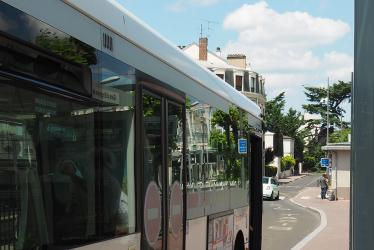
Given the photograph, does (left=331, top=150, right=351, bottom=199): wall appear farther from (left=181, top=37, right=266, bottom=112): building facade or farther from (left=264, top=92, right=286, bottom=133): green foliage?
(left=264, top=92, right=286, bottom=133): green foliage

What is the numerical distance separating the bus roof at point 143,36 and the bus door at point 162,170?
1.14 feet

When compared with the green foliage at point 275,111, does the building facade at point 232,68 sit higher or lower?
higher

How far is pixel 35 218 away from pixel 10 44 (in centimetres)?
84

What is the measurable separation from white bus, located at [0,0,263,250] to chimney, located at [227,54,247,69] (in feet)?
257

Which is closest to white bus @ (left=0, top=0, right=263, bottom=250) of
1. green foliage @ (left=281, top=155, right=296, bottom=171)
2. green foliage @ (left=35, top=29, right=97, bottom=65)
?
green foliage @ (left=35, top=29, right=97, bottom=65)

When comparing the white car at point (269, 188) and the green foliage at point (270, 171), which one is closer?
the white car at point (269, 188)

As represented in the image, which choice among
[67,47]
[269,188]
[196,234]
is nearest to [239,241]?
[196,234]

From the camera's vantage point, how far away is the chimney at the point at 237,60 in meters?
83.9

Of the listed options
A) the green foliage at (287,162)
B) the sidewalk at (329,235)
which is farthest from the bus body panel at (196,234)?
the green foliage at (287,162)

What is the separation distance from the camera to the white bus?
9.32ft

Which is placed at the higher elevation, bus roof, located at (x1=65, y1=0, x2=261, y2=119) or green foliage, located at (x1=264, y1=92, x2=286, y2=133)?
green foliage, located at (x1=264, y1=92, x2=286, y2=133)

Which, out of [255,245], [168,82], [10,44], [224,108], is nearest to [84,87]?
[10,44]

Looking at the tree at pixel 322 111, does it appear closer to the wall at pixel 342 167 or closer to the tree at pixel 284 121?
the tree at pixel 284 121

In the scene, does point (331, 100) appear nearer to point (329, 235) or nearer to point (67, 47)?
point (329, 235)
